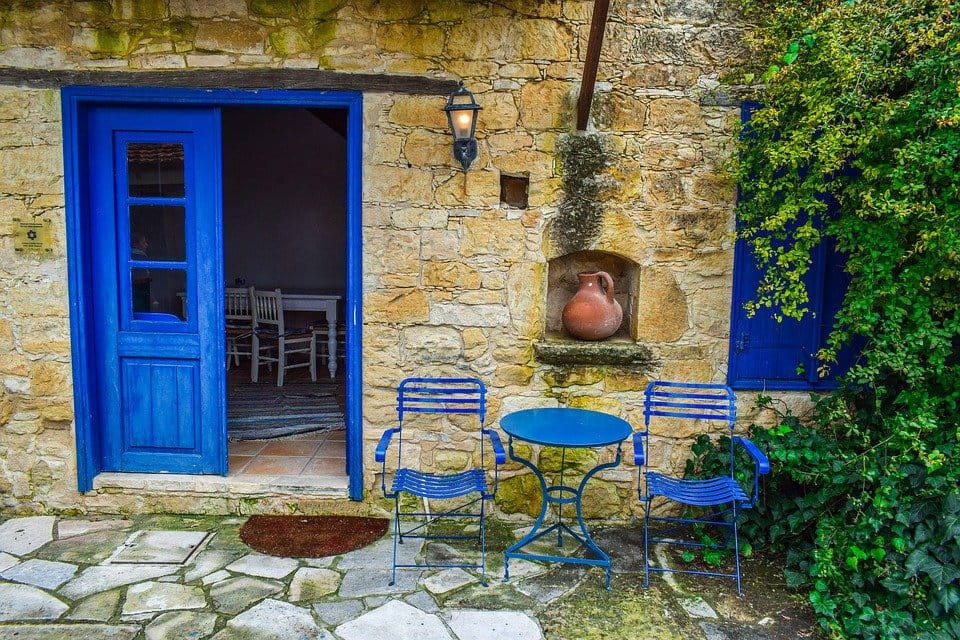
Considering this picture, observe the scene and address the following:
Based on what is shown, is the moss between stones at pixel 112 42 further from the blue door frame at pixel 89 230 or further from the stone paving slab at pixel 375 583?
the stone paving slab at pixel 375 583

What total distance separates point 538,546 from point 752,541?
1.18 metres

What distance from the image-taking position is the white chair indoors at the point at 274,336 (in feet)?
23.0

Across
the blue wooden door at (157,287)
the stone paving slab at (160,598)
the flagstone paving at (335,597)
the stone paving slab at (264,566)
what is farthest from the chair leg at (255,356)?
the stone paving slab at (160,598)

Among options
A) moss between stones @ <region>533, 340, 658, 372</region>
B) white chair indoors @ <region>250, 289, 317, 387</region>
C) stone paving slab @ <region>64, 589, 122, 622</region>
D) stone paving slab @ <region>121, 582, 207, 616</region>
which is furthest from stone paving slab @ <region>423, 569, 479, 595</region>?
white chair indoors @ <region>250, 289, 317, 387</region>

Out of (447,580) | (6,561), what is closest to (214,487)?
(6,561)

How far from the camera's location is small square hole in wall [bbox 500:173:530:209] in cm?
407

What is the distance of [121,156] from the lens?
4129mm

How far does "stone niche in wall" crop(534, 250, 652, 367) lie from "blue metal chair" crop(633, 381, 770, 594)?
10.9 inches

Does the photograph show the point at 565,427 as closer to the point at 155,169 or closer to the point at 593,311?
the point at 593,311

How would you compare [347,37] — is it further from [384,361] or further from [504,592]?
[504,592]

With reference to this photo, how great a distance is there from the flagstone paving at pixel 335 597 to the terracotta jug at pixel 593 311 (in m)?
1.24

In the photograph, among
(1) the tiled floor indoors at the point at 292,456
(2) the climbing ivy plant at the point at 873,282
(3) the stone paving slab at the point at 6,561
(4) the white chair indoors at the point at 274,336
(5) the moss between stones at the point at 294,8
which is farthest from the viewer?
(4) the white chair indoors at the point at 274,336

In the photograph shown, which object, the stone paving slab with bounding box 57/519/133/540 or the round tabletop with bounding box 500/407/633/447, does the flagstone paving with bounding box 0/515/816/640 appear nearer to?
the stone paving slab with bounding box 57/519/133/540

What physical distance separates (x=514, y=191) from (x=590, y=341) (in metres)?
1.00
